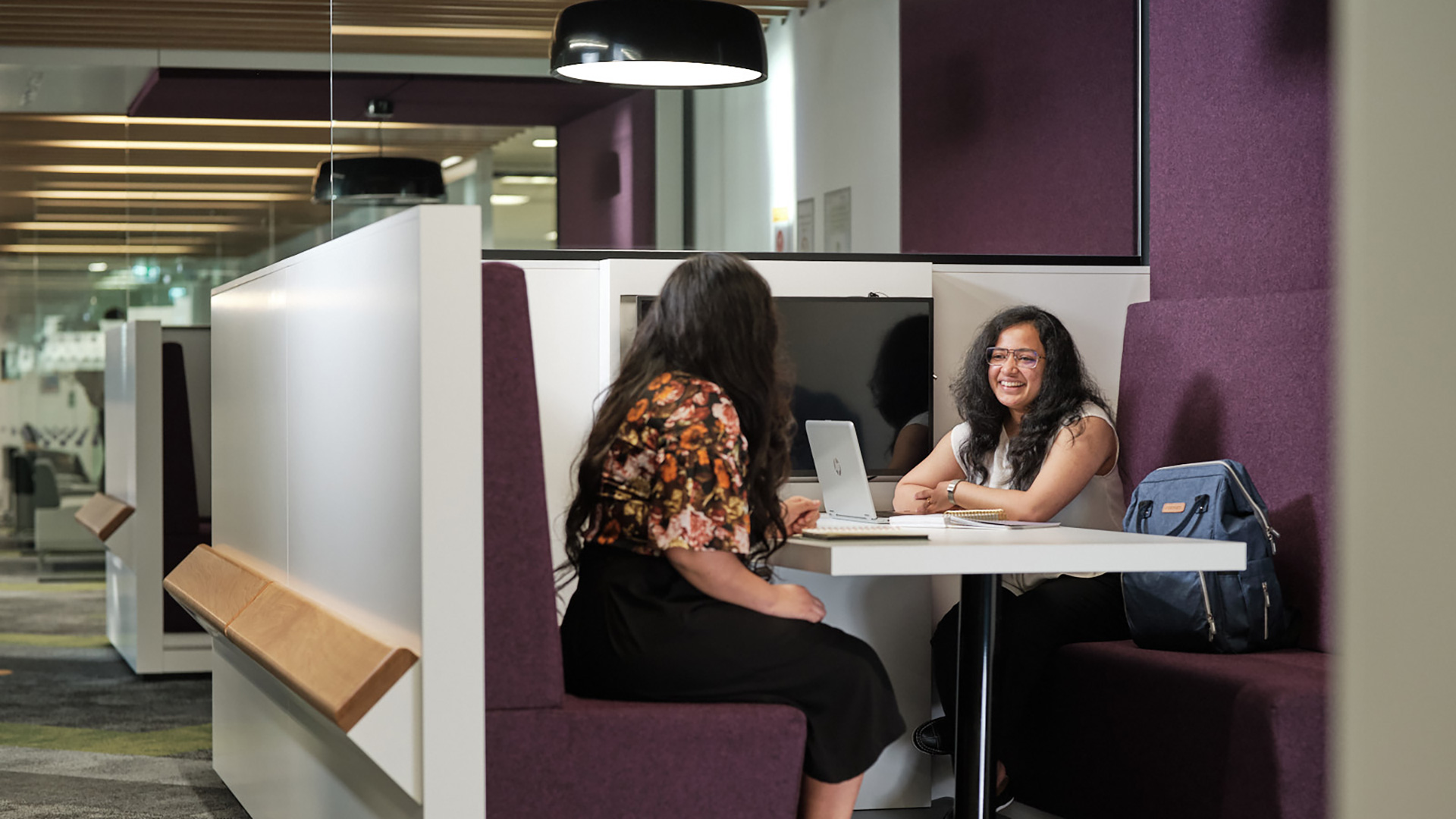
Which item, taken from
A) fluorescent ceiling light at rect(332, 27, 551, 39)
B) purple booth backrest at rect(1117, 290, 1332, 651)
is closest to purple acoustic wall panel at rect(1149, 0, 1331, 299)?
purple booth backrest at rect(1117, 290, 1332, 651)

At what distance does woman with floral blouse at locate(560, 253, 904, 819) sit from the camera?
2439mm

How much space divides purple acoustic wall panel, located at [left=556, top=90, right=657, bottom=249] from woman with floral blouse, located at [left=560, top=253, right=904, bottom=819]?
391cm

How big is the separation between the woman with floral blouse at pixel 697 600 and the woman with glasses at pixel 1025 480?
90cm

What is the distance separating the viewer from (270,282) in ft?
11.4

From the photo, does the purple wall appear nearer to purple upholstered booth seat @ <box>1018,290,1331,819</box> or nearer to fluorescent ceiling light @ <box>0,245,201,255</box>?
purple upholstered booth seat @ <box>1018,290,1331,819</box>

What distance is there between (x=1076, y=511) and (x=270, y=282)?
1964mm

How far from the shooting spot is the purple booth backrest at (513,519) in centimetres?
225

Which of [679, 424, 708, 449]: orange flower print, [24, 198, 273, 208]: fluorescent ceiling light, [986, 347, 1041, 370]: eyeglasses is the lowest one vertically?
[679, 424, 708, 449]: orange flower print

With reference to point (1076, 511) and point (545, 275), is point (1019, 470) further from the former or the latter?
point (545, 275)

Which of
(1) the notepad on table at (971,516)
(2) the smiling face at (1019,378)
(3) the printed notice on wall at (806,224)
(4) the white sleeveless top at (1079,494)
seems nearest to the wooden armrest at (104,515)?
(3) the printed notice on wall at (806,224)

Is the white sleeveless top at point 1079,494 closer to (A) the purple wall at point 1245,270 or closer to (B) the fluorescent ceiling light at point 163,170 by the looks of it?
(A) the purple wall at point 1245,270

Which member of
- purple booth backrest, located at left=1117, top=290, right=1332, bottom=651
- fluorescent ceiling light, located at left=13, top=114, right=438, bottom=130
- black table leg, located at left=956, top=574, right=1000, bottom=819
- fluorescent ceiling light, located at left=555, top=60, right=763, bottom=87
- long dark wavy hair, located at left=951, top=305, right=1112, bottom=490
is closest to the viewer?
black table leg, located at left=956, top=574, right=1000, bottom=819

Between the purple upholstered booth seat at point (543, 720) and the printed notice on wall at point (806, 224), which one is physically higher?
Result: the printed notice on wall at point (806, 224)

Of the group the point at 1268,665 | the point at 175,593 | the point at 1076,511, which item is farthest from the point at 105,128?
the point at 1268,665
